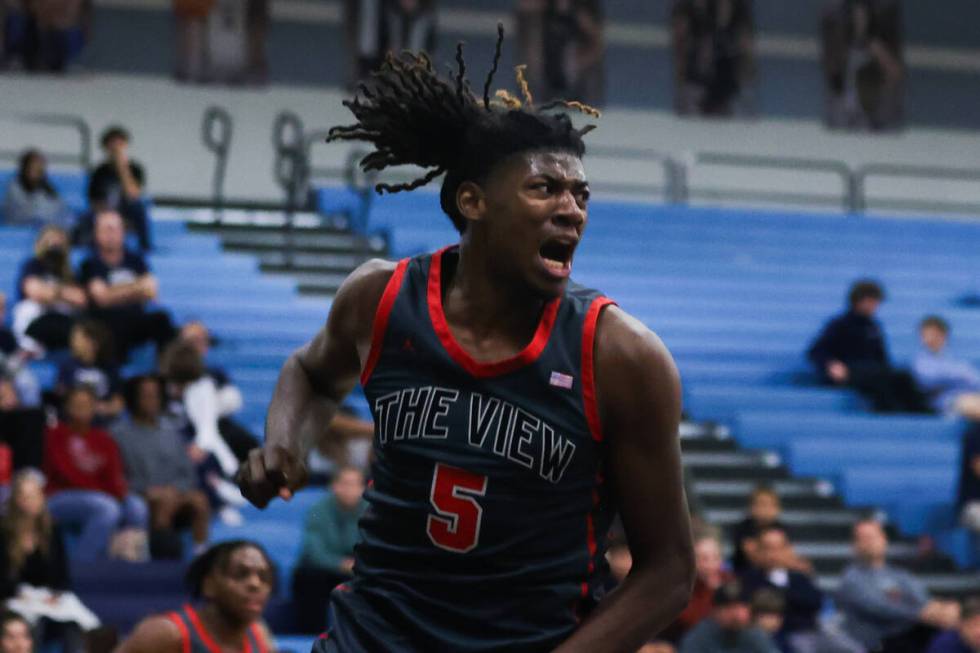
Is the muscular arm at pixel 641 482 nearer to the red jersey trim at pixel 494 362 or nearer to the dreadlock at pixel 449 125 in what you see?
the red jersey trim at pixel 494 362

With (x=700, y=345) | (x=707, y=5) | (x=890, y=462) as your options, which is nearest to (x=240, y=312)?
(x=700, y=345)

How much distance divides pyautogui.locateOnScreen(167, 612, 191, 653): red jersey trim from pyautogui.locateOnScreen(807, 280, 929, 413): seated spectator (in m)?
8.14

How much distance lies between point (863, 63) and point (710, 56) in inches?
58.9

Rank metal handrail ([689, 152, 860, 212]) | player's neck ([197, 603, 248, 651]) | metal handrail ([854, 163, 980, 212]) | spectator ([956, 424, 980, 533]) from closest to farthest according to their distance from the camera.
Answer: player's neck ([197, 603, 248, 651]) < spectator ([956, 424, 980, 533]) < metal handrail ([689, 152, 860, 212]) < metal handrail ([854, 163, 980, 212])

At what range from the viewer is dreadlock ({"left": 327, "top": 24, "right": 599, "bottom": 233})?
3545mm

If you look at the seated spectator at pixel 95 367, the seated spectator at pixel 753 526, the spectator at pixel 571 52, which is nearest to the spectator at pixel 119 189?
the seated spectator at pixel 95 367

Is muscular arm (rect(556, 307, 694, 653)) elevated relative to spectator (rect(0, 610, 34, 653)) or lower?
elevated

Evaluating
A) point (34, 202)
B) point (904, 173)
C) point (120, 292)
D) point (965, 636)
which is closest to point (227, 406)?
point (120, 292)

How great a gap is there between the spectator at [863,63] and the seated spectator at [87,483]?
9723mm

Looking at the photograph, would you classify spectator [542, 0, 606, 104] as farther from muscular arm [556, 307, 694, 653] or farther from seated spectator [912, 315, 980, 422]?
muscular arm [556, 307, 694, 653]

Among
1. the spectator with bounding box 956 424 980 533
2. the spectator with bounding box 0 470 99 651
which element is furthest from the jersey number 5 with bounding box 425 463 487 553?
the spectator with bounding box 956 424 980 533

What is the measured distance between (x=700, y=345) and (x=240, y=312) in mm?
3380

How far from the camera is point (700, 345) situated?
567 inches

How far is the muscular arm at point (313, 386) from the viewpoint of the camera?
138 inches
